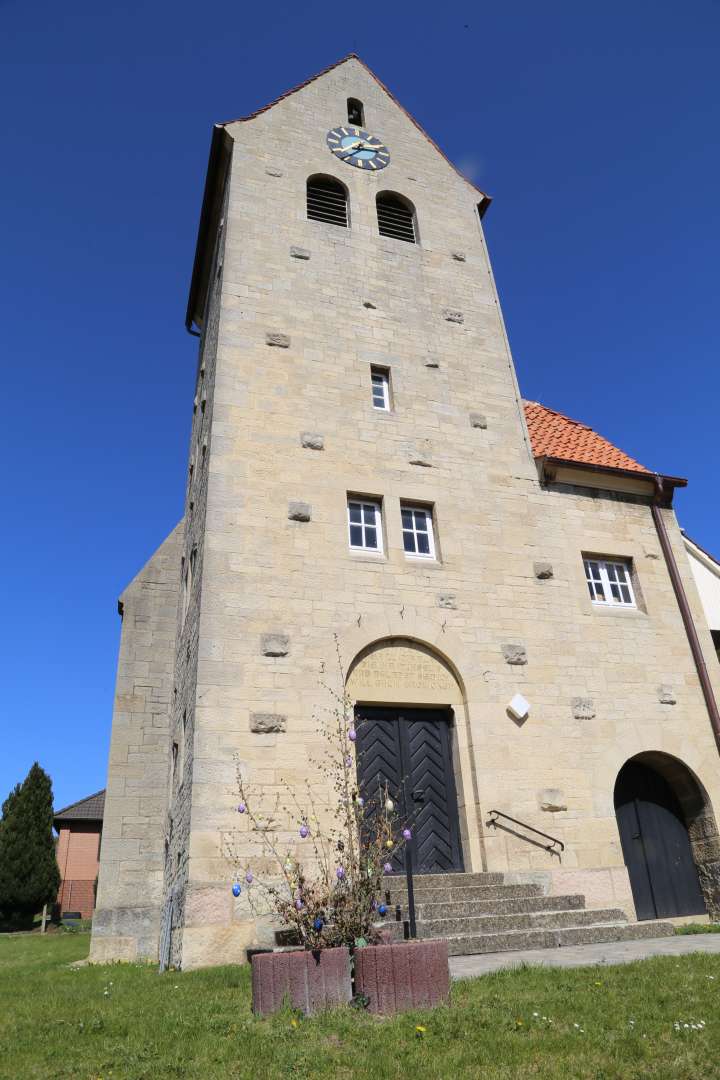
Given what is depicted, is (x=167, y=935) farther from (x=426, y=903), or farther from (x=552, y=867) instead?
(x=552, y=867)

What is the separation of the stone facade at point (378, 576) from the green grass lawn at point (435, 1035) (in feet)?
11.5

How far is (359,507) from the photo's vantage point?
13180 millimetres

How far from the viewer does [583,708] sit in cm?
1257

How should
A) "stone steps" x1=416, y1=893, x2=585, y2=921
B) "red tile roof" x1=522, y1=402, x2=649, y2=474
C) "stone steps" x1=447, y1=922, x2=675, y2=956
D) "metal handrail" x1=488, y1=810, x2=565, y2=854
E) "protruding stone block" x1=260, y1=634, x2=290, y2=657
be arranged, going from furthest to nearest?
"red tile roof" x1=522, y1=402, x2=649, y2=474 → "metal handrail" x1=488, y1=810, x2=565, y2=854 → "protruding stone block" x1=260, y1=634, x2=290, y2=657 → "stone steps" x1=416, y1=893, x2=585, y2=921 → "stone steps" x1=447, y1=922, x2=675, y2=956

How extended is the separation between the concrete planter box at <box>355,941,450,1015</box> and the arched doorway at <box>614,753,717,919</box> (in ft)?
26.6

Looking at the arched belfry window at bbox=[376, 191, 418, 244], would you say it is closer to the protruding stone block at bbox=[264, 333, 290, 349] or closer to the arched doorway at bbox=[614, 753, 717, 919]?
the protruding stone block at bbox=[264, 333, 290, 349]

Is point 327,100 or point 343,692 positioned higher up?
point 327,100

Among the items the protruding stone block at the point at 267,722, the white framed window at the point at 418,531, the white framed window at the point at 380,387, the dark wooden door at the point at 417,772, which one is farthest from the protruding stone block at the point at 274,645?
the white framed window at the point at 380,387

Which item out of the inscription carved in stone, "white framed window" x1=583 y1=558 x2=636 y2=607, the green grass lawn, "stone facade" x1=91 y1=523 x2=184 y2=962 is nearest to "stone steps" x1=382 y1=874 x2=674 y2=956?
the green grass lawn

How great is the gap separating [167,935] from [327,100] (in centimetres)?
1817

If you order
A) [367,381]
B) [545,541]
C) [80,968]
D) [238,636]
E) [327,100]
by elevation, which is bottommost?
[80,968]

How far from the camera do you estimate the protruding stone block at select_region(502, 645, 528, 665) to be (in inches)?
493

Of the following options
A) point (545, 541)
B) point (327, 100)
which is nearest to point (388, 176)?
point (327, 100)

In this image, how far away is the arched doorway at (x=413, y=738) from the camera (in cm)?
1124
